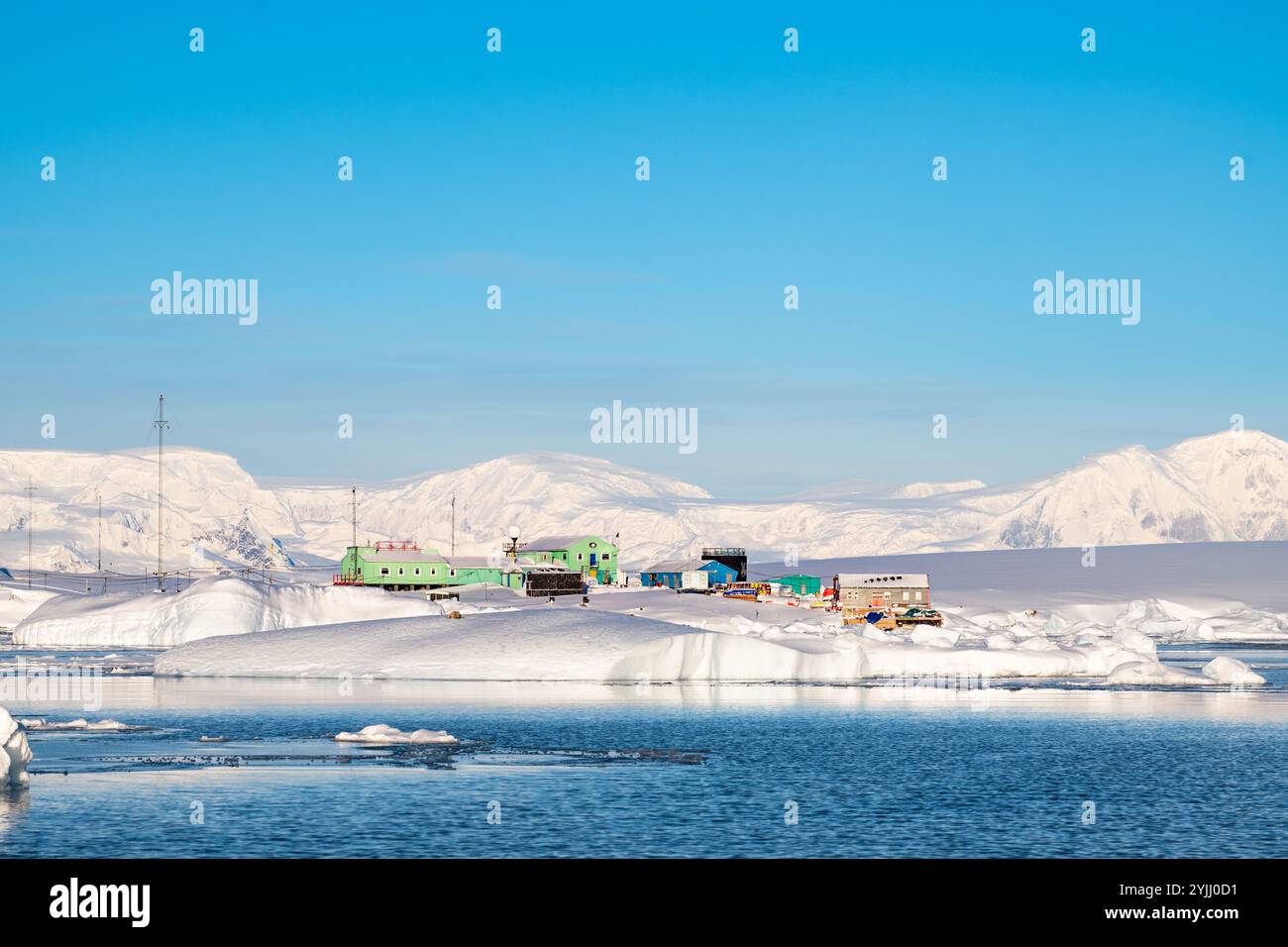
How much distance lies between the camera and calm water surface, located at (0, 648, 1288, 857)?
30312 mm

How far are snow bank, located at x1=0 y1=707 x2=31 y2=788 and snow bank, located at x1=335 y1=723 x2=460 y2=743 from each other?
1151 cm

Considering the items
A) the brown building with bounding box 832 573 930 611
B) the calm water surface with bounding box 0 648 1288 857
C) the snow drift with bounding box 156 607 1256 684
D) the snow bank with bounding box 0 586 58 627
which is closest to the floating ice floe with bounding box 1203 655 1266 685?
the snow drift with bounding box 156 607 1256 684

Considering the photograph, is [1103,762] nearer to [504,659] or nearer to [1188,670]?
[504,659]

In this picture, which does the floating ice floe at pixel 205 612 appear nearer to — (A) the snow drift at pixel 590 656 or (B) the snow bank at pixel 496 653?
(A) the snow drift at pixel 590 656

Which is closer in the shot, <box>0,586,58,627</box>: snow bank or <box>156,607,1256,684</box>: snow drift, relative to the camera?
<box>156,607,1256,684</box>: snow drift

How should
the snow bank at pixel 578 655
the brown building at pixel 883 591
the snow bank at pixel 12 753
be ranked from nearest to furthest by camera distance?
the snow bank at pixel 12 753 < the snow bank at pixel 578 655 < the brown building at pixel 883 591

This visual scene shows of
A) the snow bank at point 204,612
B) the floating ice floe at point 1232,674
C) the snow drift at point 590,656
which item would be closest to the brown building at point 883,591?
the snow bank at point 204,612

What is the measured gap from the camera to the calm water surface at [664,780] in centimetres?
3031

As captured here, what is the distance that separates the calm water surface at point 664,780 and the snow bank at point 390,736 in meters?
0.88

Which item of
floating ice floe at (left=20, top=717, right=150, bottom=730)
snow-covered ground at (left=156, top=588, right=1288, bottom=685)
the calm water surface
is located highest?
snow-covered ground at (left=156, top=588, right=1288, bottom=685)

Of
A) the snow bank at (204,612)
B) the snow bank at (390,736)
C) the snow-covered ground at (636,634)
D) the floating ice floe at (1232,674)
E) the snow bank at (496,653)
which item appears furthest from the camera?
the snow bank at (204,612)

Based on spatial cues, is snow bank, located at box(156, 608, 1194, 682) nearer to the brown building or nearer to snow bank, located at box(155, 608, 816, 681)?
snow bank, located at box(155, 608, 816, 681)
